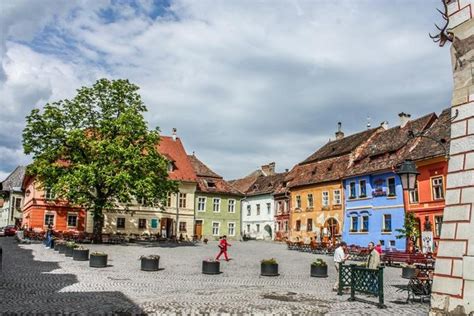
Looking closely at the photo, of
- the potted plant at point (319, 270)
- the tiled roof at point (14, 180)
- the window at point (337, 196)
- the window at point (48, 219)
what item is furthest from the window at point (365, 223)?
the tiled roof at point (14, 180)

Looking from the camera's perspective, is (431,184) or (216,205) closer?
(431,184)

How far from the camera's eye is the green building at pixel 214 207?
50.5m

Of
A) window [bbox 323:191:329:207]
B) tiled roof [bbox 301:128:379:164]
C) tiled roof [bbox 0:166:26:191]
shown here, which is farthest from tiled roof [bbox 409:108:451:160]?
tiled roof [bbox 0:166:26:191]

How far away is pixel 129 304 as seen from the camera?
35.7 ft

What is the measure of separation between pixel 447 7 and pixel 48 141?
2975 centimetres

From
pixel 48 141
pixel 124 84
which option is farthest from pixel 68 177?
pixel 124 84

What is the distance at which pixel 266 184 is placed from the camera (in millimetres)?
61062

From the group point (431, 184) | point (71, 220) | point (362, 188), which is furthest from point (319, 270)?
point (71, 220)

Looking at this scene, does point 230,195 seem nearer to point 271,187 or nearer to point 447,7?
point 271,187

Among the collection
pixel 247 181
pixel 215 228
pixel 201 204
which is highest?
pixel 247 181

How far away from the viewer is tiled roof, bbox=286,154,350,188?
1676 inches

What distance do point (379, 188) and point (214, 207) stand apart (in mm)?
20357

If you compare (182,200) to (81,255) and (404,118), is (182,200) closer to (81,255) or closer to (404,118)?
(404,118)

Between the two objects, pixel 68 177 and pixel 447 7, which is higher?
pixel 447 7
